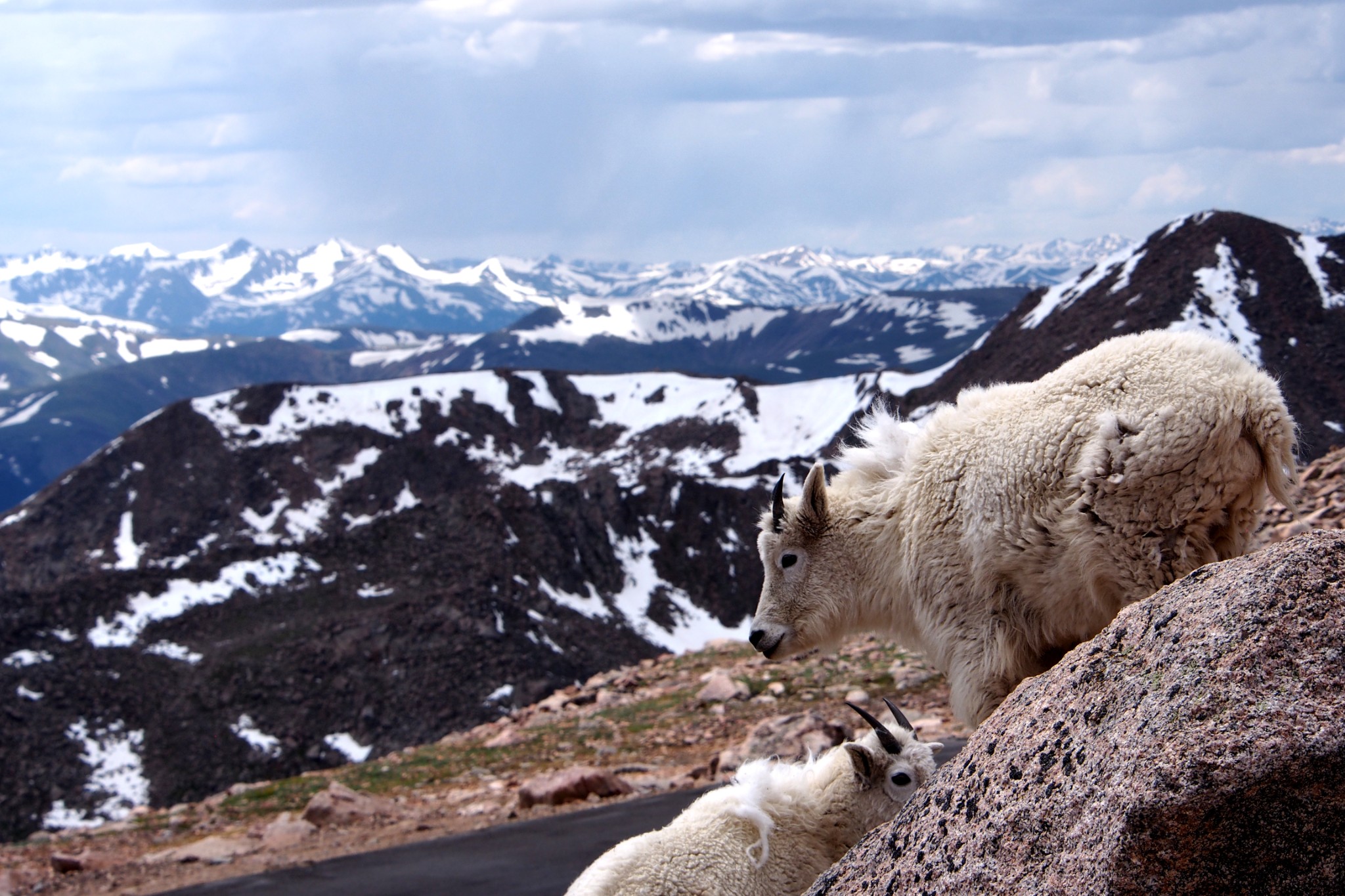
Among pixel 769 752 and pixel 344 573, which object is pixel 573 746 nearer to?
pixel 769 752

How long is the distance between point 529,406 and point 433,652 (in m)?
83.1

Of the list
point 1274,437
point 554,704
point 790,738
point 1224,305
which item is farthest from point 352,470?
point 1274,437

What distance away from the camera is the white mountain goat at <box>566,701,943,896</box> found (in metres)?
6.12

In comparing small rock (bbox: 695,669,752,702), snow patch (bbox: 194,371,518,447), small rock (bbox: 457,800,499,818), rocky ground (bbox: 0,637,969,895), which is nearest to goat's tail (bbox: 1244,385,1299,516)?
rocky ground (bbox: 0,637,969,895)

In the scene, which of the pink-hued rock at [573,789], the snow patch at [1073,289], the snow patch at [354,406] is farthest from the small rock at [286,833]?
the snow patch at [354,406]

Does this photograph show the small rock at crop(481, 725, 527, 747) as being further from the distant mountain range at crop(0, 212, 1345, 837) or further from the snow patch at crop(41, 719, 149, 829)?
the snow patch at crop(41, 719, 149, 829)

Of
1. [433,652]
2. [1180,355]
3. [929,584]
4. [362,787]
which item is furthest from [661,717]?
[433,652]

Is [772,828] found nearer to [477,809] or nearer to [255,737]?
[477,809]

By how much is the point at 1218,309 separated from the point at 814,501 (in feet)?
250

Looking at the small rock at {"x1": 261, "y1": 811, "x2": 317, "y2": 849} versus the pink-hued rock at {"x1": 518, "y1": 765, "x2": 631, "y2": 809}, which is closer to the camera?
the pink-hued rock at {"x1": 518, "y1": 765, "x2": 631, "y2": 809}

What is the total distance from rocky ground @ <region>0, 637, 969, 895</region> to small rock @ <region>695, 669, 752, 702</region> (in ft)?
0.14

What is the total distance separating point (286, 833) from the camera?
16109 mm

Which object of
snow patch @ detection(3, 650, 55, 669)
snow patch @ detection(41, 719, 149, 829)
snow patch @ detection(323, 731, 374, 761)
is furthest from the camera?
snow patch @ detection(3, 650, 55, 669)

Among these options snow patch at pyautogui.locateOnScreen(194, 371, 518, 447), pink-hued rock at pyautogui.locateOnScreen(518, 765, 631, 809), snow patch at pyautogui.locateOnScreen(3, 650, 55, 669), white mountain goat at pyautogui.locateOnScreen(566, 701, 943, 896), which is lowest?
pink-hued rock at pyautogui.locateOnScreen(518, 765, 631, 809)
